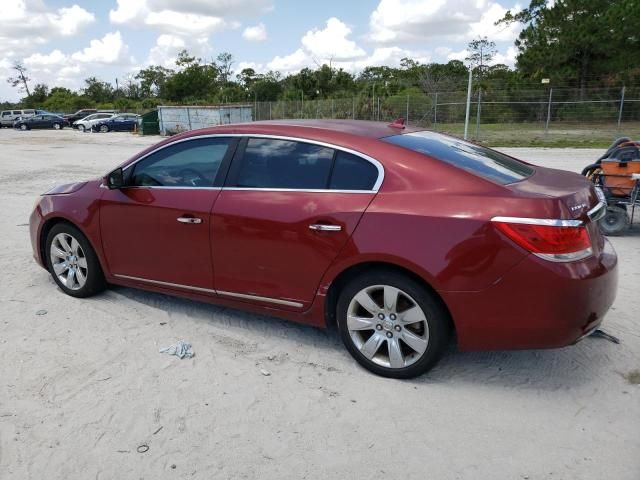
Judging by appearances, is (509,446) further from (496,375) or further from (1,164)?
(1,164)

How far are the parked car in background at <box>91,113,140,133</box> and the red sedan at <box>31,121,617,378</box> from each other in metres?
38.0

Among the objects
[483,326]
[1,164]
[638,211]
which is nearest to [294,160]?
[483,326]

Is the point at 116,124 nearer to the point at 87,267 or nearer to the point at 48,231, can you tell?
the point at 48,231

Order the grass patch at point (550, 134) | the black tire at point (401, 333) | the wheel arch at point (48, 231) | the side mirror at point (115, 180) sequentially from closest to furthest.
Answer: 1. the black tire at point (401, 333)
2. the side mirror at point (115, 180)
3. the wheel arch at point (48, 231)
4. the grass patch at point (550, 134)

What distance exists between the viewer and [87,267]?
4918 millimetres

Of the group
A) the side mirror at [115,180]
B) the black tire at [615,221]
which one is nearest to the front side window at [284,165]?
the side mirror at [115,180]

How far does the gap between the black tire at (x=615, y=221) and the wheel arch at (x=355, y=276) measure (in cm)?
459

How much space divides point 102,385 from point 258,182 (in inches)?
64.4

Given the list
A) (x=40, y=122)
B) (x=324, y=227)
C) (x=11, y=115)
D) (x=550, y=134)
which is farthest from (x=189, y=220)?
(x=11, y=115)

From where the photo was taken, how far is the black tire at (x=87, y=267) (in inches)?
192

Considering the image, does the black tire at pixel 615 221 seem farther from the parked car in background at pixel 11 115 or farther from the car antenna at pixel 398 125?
the parked car in background at pixel 11 115

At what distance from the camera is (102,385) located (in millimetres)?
3553

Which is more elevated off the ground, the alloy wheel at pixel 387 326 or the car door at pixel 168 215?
the car door at pixel 168 215

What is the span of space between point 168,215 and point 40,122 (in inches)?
1880
